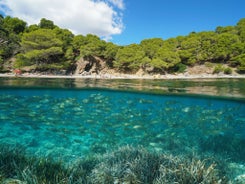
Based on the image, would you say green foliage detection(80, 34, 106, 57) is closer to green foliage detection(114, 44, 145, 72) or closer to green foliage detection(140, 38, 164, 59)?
green foliage detection(114, 44, 145, 72)

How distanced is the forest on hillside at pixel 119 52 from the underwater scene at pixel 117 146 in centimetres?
2490

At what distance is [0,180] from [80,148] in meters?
3.79

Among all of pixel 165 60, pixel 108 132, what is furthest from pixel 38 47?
pixel 108 132

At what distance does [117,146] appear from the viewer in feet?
23.7

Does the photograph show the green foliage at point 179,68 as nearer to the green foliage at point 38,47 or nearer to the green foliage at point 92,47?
the green foliage at point 92,47

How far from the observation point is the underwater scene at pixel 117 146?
12.4ft

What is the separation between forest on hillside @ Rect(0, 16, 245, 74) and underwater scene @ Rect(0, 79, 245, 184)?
2490cm

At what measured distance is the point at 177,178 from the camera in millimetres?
3656

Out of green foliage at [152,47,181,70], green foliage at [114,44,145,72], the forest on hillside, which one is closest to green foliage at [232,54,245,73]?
→ the forest on hillside

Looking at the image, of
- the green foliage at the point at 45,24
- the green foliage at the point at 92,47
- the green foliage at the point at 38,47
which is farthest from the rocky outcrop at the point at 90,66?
the green foliage at the point at 45,24

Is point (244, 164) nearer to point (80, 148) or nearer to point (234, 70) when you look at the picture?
point (80, 148)

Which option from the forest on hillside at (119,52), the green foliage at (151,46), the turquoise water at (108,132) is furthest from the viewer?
the green foliage at (151,46)

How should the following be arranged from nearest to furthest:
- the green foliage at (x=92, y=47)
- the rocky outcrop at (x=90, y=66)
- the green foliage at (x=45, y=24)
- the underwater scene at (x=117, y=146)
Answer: the underwater scene at (x=117, y=146) → the rocky outcrop at (x=90, y=66) → the green foliage at (x=92, y=47) → the green foliage at (x=45, y=24)

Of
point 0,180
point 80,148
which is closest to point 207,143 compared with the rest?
point 80,148
